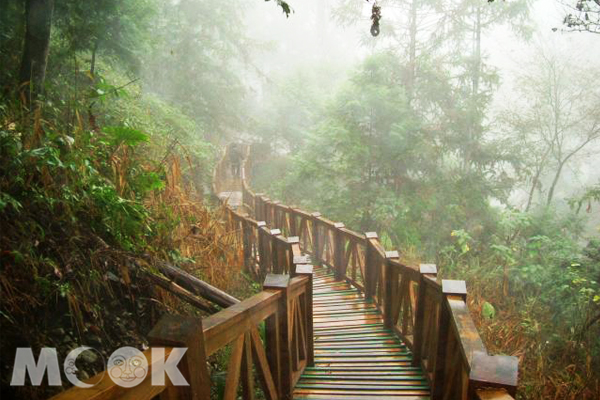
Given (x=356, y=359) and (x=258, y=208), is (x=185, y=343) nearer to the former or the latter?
(x=356, y=359)

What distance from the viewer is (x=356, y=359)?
4.67 meters

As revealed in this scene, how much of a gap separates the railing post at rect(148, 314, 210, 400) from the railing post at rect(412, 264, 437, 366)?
115 inches

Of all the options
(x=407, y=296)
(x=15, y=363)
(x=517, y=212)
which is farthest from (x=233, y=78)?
(x=15, y=363)

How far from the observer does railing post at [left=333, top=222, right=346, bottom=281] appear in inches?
→ 299

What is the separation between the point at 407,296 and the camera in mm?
4973

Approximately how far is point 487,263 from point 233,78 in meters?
16.1

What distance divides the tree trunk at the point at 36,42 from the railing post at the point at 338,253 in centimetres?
537

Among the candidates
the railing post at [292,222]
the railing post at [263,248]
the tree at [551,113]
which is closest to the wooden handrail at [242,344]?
the railing post at [263,248]

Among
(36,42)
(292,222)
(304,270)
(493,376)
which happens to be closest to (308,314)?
(304,270)

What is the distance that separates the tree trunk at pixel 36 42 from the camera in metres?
4.45

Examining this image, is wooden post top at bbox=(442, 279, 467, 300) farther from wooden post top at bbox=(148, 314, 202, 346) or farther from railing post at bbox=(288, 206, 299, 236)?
railing post at bbox=(288, 206, 299, 236)

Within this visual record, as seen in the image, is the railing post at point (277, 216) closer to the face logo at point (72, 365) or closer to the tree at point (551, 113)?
the face logo at point (72, 365)

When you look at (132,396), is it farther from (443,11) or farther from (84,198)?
(443,11)

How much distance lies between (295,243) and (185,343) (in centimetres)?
445
